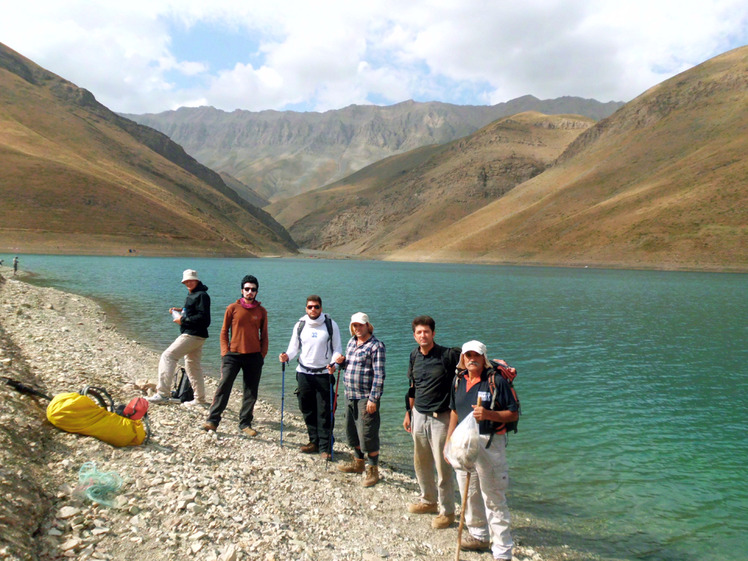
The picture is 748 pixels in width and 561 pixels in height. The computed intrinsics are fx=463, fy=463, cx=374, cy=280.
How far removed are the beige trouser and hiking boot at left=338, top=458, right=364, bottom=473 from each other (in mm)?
3797

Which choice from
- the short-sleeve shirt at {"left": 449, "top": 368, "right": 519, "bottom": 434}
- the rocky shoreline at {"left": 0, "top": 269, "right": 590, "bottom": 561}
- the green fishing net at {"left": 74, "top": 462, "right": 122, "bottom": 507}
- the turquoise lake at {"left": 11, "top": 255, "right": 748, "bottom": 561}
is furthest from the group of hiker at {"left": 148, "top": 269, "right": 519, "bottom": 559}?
the green fishing net at {"left": 74, "top": 462, "right": 122, "bottom": 507}

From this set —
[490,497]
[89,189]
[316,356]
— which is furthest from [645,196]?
[89,189]

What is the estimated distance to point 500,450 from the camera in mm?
5551

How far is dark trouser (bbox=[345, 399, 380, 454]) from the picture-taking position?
302 inches

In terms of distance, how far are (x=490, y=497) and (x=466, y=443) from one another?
956mm

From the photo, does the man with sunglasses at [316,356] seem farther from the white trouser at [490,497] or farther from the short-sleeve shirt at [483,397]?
the white trouser at [490,497]

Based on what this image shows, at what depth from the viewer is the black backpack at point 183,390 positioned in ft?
35.0

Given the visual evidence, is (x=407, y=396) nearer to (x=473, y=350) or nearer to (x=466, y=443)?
(x=466, y=443)

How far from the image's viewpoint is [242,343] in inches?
342

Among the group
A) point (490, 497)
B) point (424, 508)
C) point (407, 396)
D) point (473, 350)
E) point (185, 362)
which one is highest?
point (473, 350)

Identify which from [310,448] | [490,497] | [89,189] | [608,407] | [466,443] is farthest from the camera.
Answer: [89,189]

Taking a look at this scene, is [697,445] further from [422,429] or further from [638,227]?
[638,227]

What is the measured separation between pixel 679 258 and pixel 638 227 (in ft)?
43.8

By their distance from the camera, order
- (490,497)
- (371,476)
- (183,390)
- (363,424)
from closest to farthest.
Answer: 1. (490,497)
2. (363,424)
3. (371,476)
4. (183,390)
